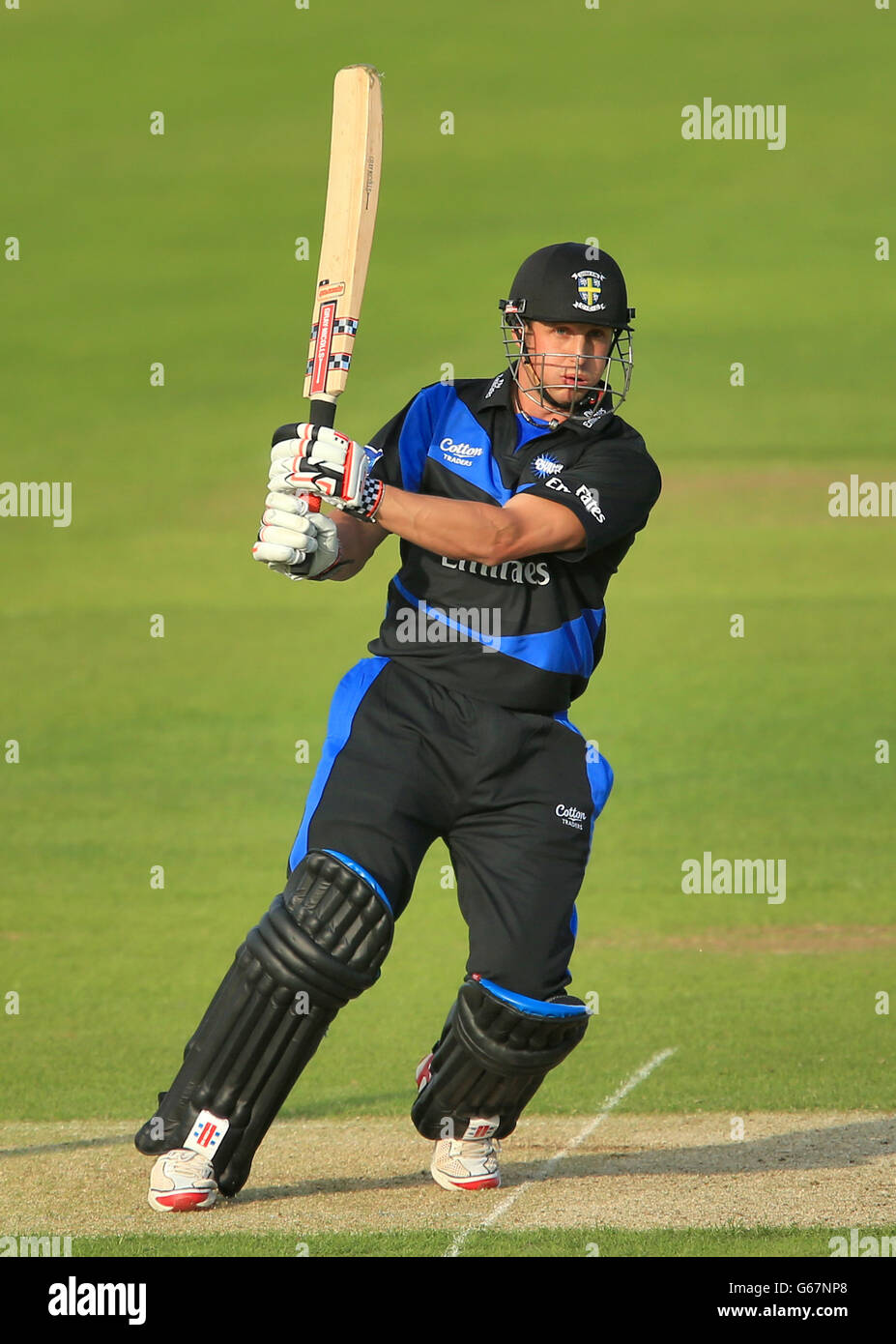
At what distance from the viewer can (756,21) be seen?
27469 millimetres

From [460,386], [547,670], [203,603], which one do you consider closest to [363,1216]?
[547,670]

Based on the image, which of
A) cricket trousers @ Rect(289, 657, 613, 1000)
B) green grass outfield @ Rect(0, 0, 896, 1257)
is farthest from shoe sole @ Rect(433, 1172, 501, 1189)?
cricket trousers @ Rect(289, 657, 613, 1000)

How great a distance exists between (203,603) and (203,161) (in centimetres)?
1208

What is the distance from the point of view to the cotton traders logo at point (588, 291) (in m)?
4.98

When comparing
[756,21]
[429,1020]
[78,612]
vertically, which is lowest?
[429,1020]

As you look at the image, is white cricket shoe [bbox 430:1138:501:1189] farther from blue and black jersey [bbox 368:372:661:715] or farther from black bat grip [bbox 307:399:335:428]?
black bat grip [bbox 307:399:335:428]

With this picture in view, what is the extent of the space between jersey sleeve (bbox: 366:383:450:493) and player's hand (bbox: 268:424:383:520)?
18.1 inches

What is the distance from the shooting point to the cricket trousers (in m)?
4.79

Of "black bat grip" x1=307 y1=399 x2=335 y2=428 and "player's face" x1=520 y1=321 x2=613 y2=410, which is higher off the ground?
"player's face" x1=520 y1=321 x2=613 y2=410

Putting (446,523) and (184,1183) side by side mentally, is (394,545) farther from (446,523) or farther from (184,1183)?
(184,1183)

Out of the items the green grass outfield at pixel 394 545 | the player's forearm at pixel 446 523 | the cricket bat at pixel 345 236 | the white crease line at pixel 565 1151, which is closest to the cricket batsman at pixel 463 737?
the player's forearm at pixel 446 523

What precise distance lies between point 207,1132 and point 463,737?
1185 millimetres

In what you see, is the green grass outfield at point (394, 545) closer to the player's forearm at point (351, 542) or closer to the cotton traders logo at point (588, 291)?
the player's forearm at point (351, 542)

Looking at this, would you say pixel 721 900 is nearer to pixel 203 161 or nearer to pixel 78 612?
pixel 78 612
